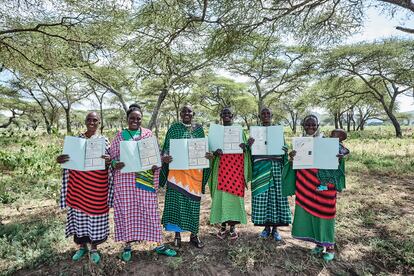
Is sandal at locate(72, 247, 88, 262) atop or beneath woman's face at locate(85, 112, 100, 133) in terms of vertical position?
beneath

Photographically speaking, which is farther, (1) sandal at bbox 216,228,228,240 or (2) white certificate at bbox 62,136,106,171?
(1) sandal at bbox 216,228,228,240

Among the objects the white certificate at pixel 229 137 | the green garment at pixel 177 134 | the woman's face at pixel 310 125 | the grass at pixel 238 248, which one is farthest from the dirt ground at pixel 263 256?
A: the woman's face at pixel 310 125

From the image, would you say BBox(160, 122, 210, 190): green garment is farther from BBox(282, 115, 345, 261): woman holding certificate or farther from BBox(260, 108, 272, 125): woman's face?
BBox(282, 115, 345, 261): woman holding certificate

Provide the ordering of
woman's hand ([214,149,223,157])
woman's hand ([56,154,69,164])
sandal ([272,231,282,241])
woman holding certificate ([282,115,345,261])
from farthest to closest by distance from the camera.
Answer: sandal ([272,231,282,241])
woman's hand ([214,149,223,157])
woman holding certificate ([282,115,345,261])
woman's hand ([56,154,69,164])

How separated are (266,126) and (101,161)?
6.21 ft

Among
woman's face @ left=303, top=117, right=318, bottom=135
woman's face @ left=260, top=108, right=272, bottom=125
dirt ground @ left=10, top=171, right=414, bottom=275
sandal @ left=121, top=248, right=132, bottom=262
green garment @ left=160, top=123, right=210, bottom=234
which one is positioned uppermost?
woman's face @ left=260, top=108, right=272, bottom=125

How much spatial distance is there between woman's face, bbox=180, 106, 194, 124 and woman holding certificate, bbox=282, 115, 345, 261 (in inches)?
47.7

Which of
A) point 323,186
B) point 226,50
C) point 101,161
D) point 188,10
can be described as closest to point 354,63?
point 226,50

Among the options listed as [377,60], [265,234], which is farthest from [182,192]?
[377,60]

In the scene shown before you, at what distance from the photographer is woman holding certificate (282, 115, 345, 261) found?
10.3 feet

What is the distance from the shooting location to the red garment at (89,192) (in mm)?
3039

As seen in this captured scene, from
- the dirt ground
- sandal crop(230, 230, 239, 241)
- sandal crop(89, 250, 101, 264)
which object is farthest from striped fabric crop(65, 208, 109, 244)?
sandal crop(230, 230, 239, 241)

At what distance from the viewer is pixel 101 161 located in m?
2.92

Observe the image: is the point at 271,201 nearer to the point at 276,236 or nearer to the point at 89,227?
the point at 276,236
